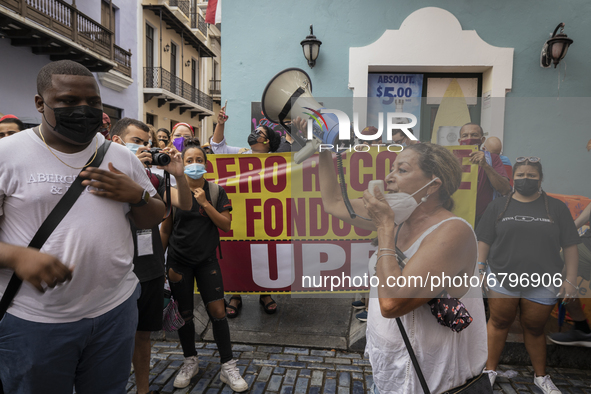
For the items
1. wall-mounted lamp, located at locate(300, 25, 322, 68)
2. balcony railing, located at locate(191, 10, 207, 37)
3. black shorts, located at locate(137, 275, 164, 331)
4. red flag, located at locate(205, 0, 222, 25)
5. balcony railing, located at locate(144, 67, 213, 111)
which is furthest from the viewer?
balcony railing, located at locate(191, 10, 207, 37)

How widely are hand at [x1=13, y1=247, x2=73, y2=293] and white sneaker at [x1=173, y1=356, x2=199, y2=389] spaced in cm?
181

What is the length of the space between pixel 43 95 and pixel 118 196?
0.52 meters

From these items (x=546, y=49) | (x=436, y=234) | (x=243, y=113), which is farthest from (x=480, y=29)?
(x=436, y=234)

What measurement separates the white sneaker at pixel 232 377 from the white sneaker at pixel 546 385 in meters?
2.19

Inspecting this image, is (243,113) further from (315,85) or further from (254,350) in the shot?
(254,350)

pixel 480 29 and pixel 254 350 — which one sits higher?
pixel 480 29

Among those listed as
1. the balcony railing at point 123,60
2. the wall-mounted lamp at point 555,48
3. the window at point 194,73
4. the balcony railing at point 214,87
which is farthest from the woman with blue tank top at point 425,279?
the balcony railing at point 214,87

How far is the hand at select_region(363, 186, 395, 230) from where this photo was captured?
1438mm

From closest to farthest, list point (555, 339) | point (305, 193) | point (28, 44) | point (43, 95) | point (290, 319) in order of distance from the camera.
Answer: point (43, 95) → point (555, 339) → point (305, 193) → point (290, 319) → point (28, 44)

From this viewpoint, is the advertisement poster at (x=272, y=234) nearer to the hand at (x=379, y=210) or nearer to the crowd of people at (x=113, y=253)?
the crowd of people at (x=113, y=253)

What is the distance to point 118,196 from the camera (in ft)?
5.46

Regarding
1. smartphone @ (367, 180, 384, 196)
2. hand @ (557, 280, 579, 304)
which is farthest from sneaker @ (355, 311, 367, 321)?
smartphone @ (367, 180, 384, 196)

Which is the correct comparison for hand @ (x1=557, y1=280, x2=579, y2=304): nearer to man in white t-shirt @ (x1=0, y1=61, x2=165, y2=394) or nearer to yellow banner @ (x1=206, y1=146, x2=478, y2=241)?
yellow banner @ (x1=206, y1=146, x2=478, y2=241)

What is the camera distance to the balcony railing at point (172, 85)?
20281 millimetres
